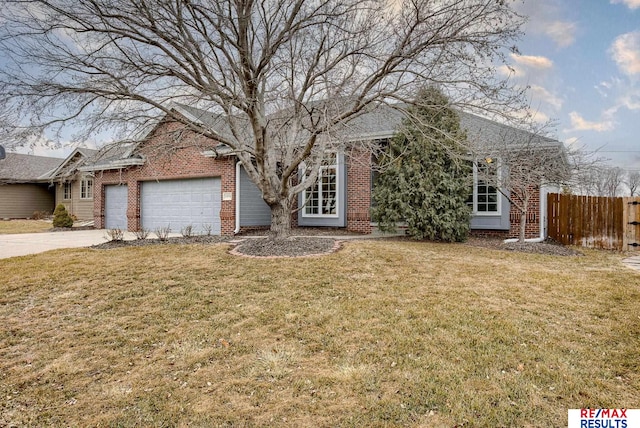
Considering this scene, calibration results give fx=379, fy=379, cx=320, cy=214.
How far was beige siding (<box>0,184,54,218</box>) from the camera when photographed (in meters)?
26.3

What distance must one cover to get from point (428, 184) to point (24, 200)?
29.3 metres

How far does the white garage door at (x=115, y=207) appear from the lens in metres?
17.6

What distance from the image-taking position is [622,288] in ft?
20.1

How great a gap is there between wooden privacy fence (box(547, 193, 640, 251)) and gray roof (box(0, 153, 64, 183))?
30.3 metres

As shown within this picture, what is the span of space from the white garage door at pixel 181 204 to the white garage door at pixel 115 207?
1.60 m

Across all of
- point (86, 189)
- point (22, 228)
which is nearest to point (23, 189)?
point (86, 189)

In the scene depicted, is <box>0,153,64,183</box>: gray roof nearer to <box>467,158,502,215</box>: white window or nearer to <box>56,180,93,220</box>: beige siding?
<box>56,180,93,220</box>: beige siding

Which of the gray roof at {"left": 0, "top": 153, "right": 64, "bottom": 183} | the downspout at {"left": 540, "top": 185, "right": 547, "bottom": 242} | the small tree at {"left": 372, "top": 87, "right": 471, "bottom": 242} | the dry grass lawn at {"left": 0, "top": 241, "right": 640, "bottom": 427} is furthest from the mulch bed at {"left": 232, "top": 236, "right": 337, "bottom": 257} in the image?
the gray roof at {"left": 0, "top": 153, "right": 64, "bottom": 183}

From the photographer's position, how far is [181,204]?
15445mm

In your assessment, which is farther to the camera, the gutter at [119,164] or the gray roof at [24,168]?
the gray roof at [24,168]

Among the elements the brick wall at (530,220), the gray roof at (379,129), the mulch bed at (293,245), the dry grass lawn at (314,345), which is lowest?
the dry grass lawn at (314,345)

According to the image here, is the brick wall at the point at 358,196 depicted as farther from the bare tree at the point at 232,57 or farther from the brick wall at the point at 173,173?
the bare tree at the point at 232,57

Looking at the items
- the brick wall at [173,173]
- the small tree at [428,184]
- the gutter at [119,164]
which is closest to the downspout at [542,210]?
the small tree at [428,184]

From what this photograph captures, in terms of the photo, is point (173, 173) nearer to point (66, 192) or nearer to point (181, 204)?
point (181, 204)
